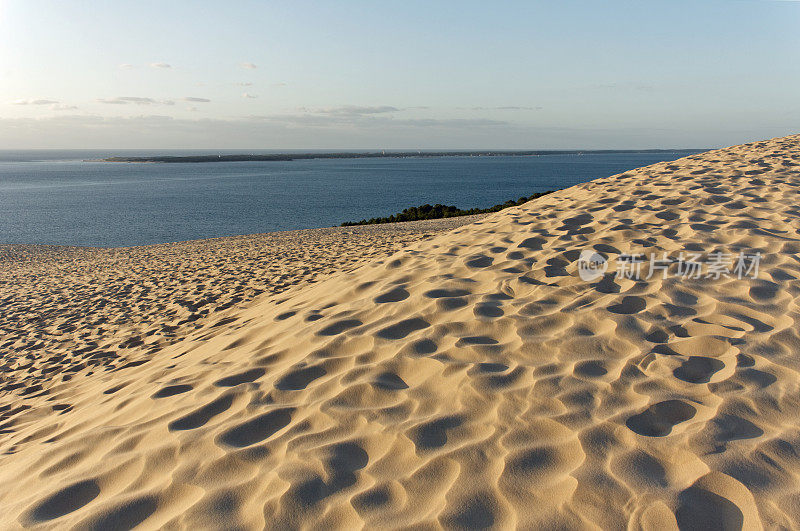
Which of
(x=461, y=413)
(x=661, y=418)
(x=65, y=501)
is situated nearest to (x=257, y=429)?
(x=65, y=501)

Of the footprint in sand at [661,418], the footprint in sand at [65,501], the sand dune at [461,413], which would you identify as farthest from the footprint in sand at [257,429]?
the footprint in sand at [661,418]

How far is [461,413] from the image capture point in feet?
7.97

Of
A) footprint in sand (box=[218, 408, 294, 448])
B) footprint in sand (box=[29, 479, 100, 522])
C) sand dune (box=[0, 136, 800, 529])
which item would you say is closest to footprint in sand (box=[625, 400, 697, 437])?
sand dune (box=[0, 136, 800, 529])

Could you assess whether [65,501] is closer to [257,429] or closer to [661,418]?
[257,429]

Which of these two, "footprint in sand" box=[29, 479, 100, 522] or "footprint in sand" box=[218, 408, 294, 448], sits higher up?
"footprint in sand" box=[218, 408, 294, 448]

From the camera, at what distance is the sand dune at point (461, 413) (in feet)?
6.20

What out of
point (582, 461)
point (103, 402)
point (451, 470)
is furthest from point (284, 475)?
point (103, 402)

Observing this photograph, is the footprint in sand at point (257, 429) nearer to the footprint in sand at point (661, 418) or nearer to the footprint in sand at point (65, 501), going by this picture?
the footprint in sand at point (65, 501)

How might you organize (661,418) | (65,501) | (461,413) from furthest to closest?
1. (461,413)
2. (661,418)
3. (65,501)

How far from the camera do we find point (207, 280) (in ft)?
26.9

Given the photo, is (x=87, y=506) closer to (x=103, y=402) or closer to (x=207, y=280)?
(x=103, y=402)

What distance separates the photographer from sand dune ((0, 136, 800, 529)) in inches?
74.4

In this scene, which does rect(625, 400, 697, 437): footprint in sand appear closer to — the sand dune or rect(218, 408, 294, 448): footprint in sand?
the sand dune

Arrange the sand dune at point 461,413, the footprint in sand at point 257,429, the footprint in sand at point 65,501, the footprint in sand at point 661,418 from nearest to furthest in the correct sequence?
the sand dune at point 461,413 < the footprint in sand at point 65,501 < the footprint in sand at point 661,418 < the footprint in sand at point 257,429
